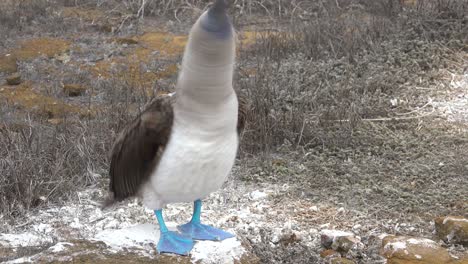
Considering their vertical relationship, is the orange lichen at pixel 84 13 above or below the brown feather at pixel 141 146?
below

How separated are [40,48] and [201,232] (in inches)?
224

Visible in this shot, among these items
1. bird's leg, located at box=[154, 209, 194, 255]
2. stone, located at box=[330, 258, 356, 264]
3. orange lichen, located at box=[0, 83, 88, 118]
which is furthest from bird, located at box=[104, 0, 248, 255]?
orange lichen, located at box=[0, 83, 88, 118]

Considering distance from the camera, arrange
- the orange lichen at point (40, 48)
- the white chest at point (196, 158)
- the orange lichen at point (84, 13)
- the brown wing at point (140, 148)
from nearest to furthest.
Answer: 1. the white chest at point (196, 158)
2. the brown wing at point (140, 148)
3. the orange lichen at point (40, 48)
4. the orange lichen at point (84, 13)

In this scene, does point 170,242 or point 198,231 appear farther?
point 198,231

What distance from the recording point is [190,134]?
3.31m

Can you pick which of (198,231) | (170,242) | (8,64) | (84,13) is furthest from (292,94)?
(84,13)

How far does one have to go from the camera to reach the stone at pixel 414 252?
4004mm

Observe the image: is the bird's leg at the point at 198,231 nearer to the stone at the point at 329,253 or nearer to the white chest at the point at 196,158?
the white chest at the point at 196,158

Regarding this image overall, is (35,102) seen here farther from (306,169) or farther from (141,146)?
(141,146)

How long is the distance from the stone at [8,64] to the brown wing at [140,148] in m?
4.79

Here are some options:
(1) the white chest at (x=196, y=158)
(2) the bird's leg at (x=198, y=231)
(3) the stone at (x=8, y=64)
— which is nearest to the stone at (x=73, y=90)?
(3) the stone at (x=8, y=64)

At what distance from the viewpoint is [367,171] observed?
530 centimetres

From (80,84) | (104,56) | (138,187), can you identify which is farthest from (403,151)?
(104,56)

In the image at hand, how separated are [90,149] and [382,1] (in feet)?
14.9
